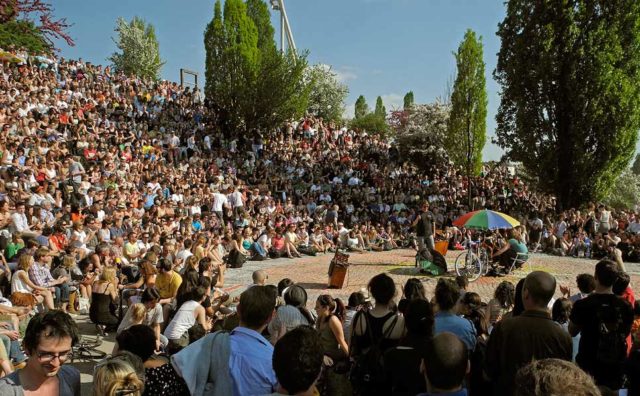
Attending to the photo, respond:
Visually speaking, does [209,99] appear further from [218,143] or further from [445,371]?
[445,371]

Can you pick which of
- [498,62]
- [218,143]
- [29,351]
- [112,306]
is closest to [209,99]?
[218,143]

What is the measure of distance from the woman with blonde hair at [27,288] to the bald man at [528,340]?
7394mm

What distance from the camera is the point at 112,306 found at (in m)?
8.41

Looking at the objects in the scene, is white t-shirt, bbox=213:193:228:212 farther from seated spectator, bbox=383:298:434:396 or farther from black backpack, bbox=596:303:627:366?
black backpack, bbox=596:303:627:366

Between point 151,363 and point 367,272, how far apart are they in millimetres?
11964

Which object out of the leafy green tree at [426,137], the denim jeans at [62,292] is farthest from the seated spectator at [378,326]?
the leafy green tree at [426,137]

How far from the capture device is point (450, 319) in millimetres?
4262

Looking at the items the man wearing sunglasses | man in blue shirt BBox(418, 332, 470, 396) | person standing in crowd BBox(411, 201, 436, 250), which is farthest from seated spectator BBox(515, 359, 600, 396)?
person standing in crowd BBox(411, 201, 436, 250)

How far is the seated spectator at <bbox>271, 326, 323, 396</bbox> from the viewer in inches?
99.4

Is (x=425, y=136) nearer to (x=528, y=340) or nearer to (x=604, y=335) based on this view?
(x=604, y=335)

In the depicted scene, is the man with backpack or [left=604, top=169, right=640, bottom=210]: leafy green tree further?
[left=604, top=169, right=640, bottom=210]: leafy green tree

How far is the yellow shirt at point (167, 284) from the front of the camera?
8.31 m

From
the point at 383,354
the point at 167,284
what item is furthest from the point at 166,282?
Answer: the point at 383,354

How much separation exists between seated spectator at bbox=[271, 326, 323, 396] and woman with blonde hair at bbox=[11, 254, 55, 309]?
23.5ft
